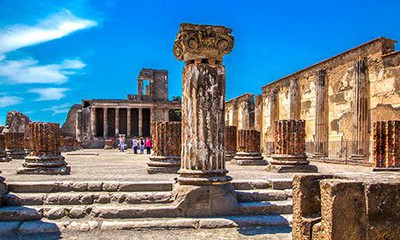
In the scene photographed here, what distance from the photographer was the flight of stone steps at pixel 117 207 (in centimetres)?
594

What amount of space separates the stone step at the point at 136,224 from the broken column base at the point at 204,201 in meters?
0.19

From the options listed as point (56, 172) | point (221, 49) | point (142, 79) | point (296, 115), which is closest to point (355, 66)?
point (296, 115)

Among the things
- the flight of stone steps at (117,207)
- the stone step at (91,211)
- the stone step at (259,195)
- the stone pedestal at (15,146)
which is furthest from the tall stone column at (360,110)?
the stone pedestal at (15,146)

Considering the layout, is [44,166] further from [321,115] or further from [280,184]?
[321,115]

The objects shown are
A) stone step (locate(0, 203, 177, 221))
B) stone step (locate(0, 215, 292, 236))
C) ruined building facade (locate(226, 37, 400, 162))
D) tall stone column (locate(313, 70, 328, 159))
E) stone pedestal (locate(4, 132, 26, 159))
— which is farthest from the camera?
tall stone column (locate(313, 70, 328, 159))

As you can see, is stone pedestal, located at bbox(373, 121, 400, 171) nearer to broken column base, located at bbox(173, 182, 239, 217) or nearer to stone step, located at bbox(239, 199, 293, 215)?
stone step, located at bbox(239, 199, 293, 215)

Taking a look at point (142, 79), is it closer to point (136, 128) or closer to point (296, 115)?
point (136, 128)

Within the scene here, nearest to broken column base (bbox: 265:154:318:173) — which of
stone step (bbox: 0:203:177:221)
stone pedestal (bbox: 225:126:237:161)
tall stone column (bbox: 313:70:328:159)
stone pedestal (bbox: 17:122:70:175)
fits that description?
stone pedestal (bbox: 225:126:237:161)

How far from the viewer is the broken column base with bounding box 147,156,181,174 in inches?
389

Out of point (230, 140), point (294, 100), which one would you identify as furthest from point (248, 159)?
point (294, 100)

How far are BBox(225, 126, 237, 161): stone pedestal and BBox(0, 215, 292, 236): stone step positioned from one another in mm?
8870

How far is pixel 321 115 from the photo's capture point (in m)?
19.1

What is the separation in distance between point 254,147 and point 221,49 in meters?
7.59

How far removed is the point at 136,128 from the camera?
193 ft
